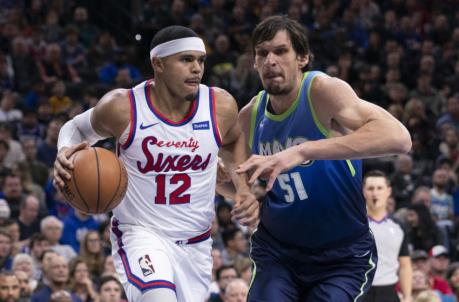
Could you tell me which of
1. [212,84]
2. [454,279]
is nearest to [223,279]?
[454,279]

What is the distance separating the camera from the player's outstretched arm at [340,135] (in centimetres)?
431

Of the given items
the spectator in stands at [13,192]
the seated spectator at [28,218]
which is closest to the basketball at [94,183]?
the seated spectator at [28,218]

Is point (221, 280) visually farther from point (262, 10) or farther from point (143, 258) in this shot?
point (262, 10)

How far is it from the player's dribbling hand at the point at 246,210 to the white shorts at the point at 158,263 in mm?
708

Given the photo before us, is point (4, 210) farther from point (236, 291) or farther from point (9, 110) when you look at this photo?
point (236, 291)

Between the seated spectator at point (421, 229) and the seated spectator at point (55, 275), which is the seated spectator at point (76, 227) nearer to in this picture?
the seated spectator at point (55, 275)

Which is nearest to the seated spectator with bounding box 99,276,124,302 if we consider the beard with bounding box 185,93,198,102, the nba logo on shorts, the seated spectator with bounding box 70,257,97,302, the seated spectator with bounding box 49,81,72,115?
the seated spectator with bounding box 70,257,97,302

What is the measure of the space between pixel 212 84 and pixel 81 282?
558cm

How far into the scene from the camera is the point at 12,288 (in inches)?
328

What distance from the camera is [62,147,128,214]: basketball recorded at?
5.38 m

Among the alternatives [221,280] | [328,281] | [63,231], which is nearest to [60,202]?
[63,231]

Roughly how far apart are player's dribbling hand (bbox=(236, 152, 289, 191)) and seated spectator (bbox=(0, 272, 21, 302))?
182 inches

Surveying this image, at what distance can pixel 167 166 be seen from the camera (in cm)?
565

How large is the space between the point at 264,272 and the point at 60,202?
6.40 m
